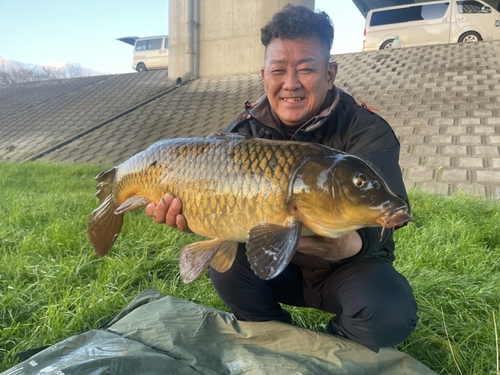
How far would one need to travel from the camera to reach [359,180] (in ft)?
3.25

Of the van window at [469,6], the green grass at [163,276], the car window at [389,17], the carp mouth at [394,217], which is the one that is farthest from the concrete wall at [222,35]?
the carp mouth at [394,217]

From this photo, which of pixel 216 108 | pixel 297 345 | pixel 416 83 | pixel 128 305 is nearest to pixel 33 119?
pixel 216 108

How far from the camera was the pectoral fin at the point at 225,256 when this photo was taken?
1286 mm

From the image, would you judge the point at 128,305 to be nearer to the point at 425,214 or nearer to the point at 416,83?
the point at 425,214

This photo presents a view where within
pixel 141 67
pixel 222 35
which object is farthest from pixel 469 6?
pixel 141 67

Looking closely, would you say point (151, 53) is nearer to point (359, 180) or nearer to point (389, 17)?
point (389, 17)

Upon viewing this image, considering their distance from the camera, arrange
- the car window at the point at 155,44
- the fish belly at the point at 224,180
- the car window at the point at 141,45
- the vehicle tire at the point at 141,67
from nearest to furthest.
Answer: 1. the fish belly at the point at 224,180
2. the car window at the point at 155,44
3. the car window at the point at 141,45
4. the vehicle tire at the point at 141,67

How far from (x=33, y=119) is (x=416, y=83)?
25.0ft

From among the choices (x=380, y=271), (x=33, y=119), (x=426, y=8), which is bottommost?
(x=33, y=119)

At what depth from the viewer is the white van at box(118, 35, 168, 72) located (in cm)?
1532

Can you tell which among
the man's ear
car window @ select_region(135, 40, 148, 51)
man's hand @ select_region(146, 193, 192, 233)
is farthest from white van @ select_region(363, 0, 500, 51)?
man's hand @ select_region(146, 193, 192, 233)

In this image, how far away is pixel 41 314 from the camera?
1798mm

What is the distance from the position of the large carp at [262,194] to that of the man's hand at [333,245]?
91mm

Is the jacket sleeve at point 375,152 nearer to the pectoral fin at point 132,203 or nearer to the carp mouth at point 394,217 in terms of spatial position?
the carp mouth at point 394,217
